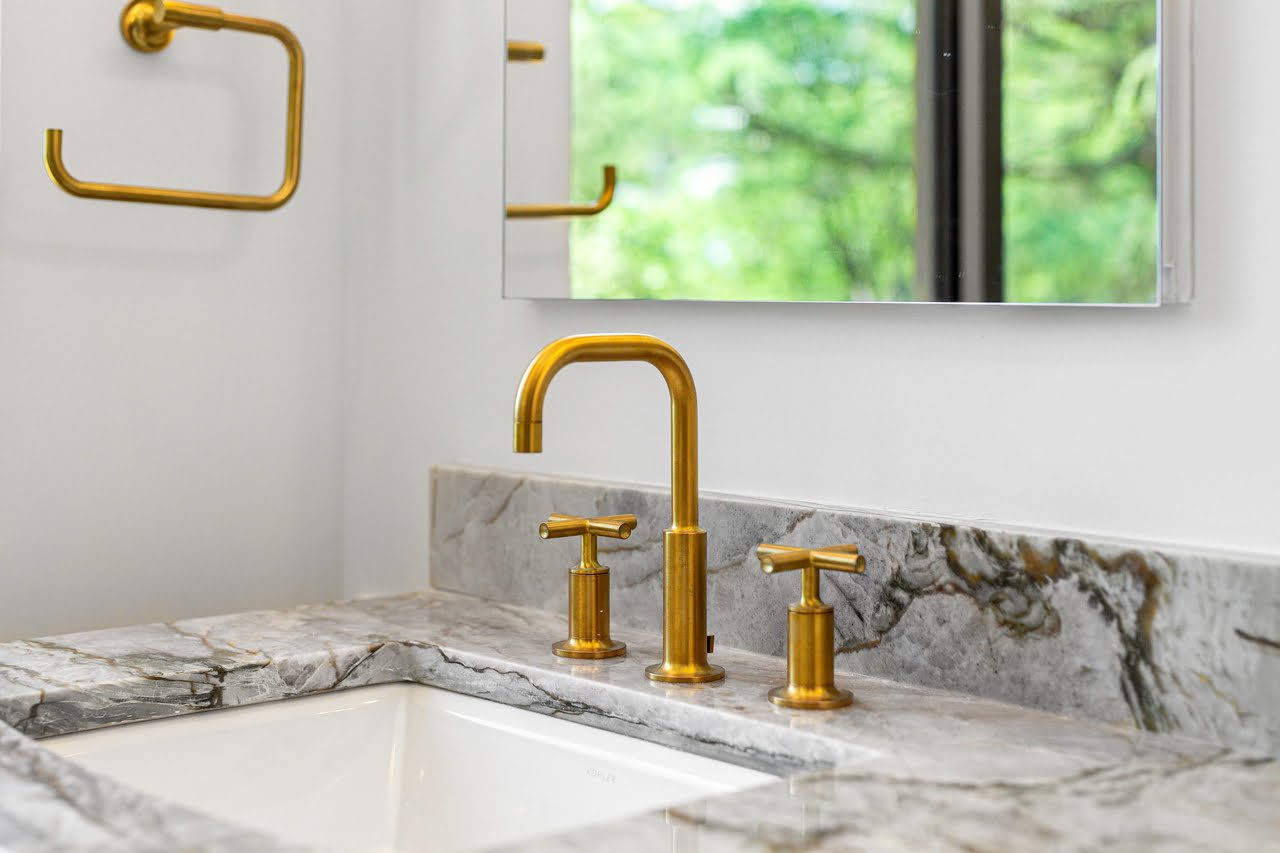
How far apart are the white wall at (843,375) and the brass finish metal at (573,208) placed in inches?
2.1

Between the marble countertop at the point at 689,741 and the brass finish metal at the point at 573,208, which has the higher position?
the brass finish metal at the point at 573,208

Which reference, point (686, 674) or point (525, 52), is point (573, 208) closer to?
point (525, 52)

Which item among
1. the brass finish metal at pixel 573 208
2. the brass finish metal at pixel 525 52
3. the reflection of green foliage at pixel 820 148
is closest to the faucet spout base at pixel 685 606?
the reflection of green foliage at pixel 820 148

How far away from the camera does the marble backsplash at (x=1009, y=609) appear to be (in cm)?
90

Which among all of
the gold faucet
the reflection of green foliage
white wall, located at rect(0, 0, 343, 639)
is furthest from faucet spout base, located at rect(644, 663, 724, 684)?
white wall, located at rect(0, 0, 343, 639)

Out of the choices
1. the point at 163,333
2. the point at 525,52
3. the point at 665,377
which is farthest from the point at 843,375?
the point at 163,333

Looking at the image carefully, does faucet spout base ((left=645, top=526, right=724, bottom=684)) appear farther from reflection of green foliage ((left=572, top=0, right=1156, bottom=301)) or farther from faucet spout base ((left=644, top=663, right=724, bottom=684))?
reflection of green foliage ((left=572, top=0, right=1156, bottom=301))

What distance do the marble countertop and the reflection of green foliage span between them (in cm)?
30

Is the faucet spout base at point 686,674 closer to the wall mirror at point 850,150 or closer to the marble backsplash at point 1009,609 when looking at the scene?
the marble backsplash at point 1009,609

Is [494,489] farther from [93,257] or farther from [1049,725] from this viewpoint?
[1049,725]

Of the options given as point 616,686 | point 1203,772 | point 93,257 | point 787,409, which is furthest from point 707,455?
point 93,257

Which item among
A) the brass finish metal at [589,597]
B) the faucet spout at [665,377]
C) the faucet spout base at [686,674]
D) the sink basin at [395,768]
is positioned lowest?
the sink basin at [395,768]

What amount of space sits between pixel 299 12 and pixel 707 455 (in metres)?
0.67

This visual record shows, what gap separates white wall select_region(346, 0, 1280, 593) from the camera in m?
0.91
